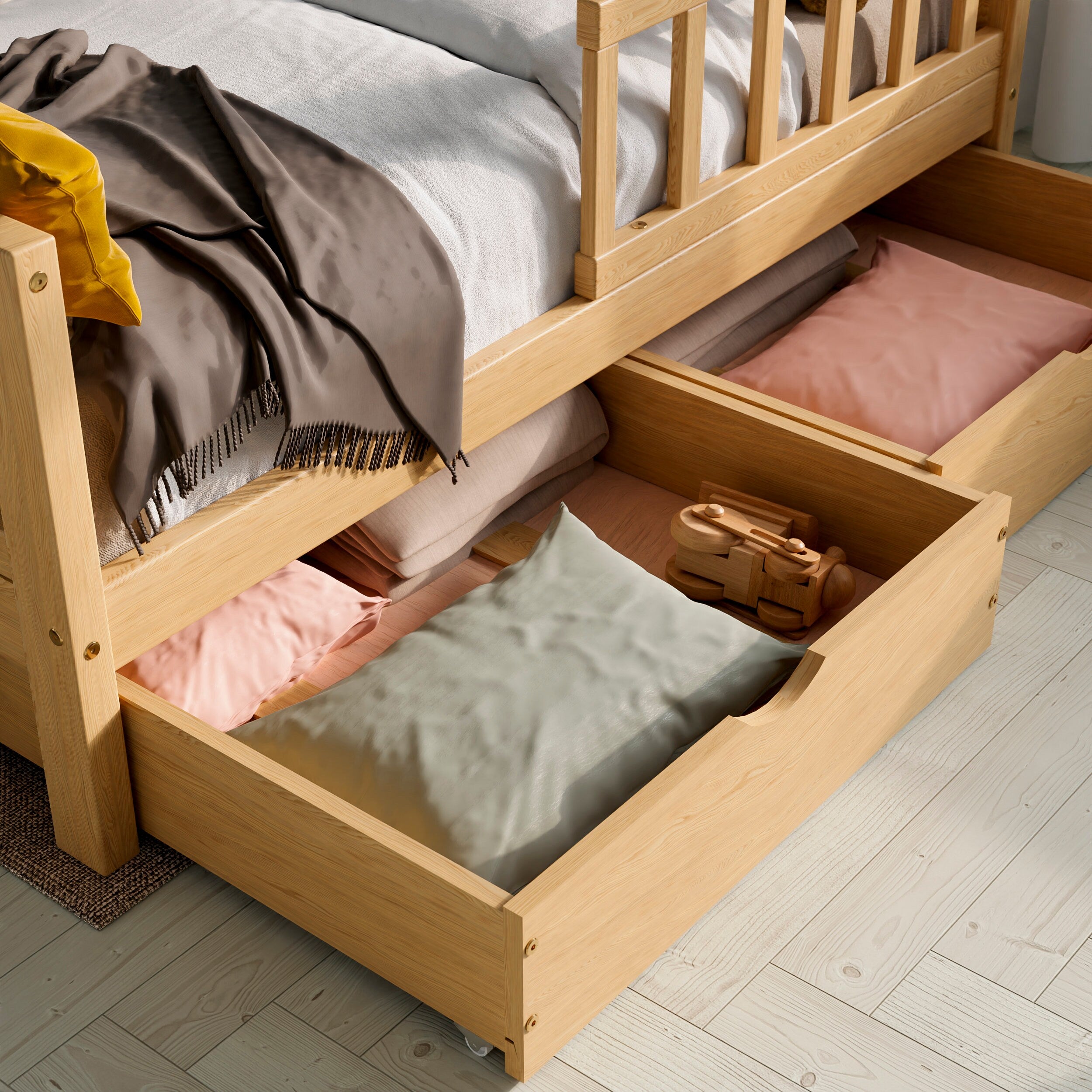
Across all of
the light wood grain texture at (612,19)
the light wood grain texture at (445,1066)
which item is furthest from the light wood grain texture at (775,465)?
the light wood grain texture at (445,1066)

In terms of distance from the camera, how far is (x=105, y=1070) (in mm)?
1350

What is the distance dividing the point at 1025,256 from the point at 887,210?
283 millimetres

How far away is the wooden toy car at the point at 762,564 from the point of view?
5.73 feet

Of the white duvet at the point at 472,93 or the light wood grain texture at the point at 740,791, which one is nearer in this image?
the light wood grain texture at the point at 740,791

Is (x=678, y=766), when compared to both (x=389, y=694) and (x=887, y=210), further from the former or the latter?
(x=887, y=210)

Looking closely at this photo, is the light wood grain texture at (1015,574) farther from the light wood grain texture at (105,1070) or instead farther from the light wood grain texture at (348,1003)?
the light wood grain texture at (105,1070)

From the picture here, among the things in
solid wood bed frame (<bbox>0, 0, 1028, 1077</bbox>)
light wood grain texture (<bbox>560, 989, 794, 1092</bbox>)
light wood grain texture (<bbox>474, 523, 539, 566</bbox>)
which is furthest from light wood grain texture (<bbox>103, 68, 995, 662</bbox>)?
light wood grain texture (<bbox>560, 989, 794, 1092</bbox>)

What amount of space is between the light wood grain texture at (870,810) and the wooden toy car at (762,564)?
0.63ft

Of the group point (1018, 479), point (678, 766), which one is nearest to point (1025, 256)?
point (1018, 479)

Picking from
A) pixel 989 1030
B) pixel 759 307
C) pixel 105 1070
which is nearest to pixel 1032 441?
pixel 759 307

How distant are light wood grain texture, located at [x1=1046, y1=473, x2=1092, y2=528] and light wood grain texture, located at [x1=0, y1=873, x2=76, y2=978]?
4.77ft

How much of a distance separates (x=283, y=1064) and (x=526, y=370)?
83 cm

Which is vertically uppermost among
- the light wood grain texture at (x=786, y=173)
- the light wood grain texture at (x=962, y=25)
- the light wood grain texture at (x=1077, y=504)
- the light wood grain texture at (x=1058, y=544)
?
the light wood grain texture at (x=962, y=25)

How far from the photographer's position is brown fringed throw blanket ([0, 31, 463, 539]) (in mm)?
1315
